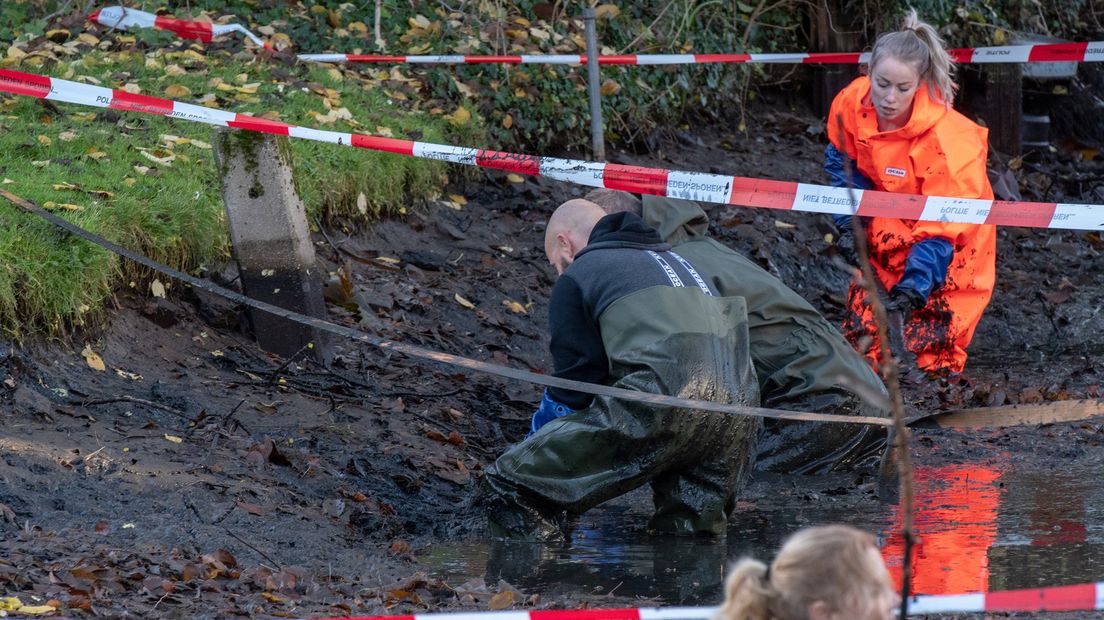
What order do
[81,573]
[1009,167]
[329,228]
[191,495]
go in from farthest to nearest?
[1009,167] → [329,228] → [191,495] → [81,573]

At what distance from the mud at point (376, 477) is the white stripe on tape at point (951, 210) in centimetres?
106

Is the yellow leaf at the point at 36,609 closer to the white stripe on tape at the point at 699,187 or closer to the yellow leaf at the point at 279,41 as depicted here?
the white stripe on tape at the point at 699,187

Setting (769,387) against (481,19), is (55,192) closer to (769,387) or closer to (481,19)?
(769,387)

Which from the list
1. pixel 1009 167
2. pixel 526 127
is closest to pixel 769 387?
pixel 526 127

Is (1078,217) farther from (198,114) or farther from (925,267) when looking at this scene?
(198,114)

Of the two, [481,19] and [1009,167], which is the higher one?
Result: [481,19]

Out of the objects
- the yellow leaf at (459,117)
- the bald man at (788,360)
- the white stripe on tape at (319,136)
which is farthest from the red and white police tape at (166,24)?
the bald man at (788,360)

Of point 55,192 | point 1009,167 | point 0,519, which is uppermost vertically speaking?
point 55,192

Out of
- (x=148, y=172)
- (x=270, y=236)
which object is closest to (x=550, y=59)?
(x=148, y=172)

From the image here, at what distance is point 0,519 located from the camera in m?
4.32

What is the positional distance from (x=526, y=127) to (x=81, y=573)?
615 cm

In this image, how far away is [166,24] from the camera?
31.2ft

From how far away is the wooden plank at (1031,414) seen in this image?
6.19m

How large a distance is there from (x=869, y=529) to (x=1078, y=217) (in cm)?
159
